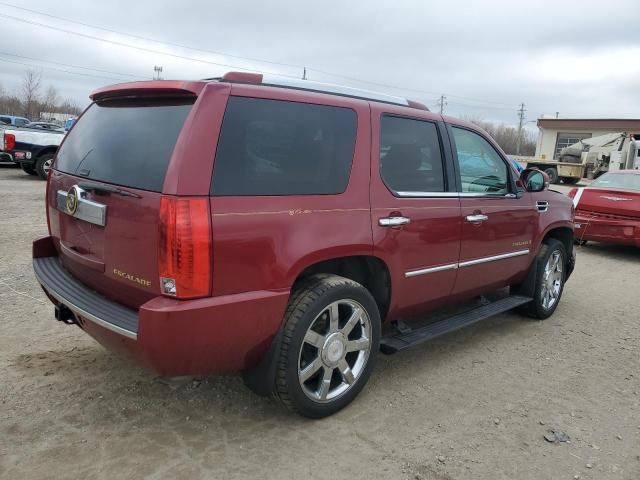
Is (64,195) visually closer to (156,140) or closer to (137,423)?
(156,140)

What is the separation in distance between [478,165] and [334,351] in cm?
212

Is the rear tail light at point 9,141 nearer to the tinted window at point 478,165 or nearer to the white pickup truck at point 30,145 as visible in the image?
the white pickup truck at point 30,145

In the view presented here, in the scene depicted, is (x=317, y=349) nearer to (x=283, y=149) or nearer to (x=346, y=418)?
(x=346, y=418)

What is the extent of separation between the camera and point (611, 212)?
28.4ft

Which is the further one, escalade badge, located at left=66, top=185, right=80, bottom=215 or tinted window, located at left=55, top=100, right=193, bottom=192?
escalade badge, located at left=66, top=185, right=80, bottom=215

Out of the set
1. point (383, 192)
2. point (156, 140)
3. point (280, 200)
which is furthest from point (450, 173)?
point (156, 140)

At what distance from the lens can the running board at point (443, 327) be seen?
11.3 feet

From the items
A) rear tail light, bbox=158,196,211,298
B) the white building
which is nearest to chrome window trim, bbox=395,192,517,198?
rear tail light, bbox=158,196,211,298

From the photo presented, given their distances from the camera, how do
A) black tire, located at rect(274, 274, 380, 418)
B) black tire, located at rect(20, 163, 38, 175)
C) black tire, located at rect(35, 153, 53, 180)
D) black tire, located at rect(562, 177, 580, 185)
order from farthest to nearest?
black tire, located at rect(562, 177, 580, 185), black tire, located at rect(20, 163, 38, 175), black tire, located at rect(35, 153, 53, 180), black tire, located at rect(274, 274, 380, 418)

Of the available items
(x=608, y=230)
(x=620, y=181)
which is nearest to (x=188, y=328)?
(x=608, y=230)

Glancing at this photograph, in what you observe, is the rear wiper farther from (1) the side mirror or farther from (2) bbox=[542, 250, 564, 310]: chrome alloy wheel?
(2) bbox=[542, 250, 564, 310]: chrome alloy wheel

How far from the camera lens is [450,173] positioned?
389 cm

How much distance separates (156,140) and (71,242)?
2.99ft

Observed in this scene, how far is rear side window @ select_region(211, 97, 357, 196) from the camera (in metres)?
2.60
